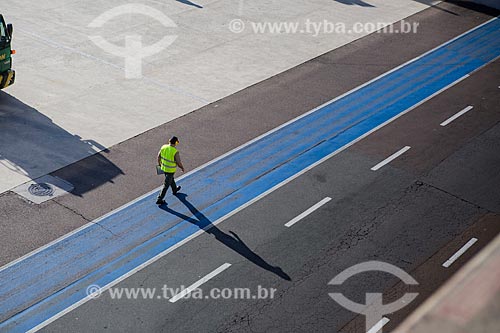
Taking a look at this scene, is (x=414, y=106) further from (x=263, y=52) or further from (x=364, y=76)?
(x=263, y=52)

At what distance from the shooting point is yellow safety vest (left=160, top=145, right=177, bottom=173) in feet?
45.8

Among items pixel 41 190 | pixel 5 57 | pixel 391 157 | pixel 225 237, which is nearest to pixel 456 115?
pixel 391 157

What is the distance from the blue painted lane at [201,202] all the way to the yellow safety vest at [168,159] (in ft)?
3.20

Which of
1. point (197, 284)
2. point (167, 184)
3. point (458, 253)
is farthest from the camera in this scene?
point (167, 184)

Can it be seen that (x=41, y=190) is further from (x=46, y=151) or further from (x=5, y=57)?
(x=5, y=57)

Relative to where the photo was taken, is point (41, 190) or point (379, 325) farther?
point (41, 190)

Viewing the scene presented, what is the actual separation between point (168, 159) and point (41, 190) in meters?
3.08

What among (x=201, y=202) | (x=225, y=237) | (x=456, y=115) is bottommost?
(x=201, y=202)

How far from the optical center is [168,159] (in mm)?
13969

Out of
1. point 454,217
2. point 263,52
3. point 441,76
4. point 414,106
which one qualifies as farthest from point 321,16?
point 454,217

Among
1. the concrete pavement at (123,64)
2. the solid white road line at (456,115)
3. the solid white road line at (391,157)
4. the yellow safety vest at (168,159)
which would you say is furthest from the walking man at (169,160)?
the solid white road line at (456,115)

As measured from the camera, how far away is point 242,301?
465 inches

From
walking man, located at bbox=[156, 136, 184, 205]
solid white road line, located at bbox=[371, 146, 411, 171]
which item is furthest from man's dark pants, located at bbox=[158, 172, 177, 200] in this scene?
solid white road line, located at bbox=[371, 146, 411, 171]

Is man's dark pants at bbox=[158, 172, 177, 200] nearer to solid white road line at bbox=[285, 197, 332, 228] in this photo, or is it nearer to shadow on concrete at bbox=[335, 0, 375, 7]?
solid white road line at bbox=[285, 197, 332, 228]
